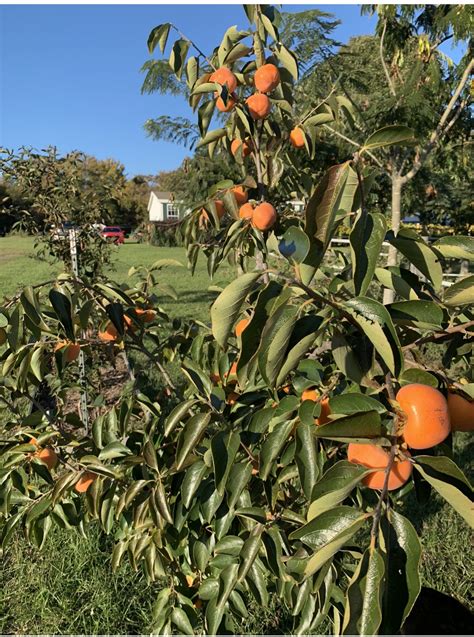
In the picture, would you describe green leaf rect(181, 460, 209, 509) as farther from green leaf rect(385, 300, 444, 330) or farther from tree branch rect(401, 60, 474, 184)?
tree branch rect(401, 60, 474, 184)

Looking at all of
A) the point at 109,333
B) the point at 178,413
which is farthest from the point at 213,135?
the point at 178,413

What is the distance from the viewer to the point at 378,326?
2.14 ft

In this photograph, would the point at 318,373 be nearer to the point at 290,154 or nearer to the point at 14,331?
the point at 14,331

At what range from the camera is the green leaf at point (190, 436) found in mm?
929

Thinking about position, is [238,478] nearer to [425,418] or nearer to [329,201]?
[425,418]

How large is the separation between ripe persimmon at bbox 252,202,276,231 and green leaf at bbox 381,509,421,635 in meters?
0.88

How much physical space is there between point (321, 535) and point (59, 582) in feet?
5.41

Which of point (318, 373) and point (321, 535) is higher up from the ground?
point (318, 373)

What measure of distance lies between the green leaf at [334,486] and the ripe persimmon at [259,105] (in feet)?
3.59

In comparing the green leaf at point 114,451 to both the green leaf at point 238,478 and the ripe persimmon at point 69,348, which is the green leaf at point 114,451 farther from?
the green leaf at point 238,478

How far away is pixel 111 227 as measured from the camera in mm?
2883

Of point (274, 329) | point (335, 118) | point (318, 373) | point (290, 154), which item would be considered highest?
point (335, 118)

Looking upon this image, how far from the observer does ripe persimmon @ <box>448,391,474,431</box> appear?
73 centimetres

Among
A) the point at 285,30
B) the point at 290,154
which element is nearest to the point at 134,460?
the point at 290,154
